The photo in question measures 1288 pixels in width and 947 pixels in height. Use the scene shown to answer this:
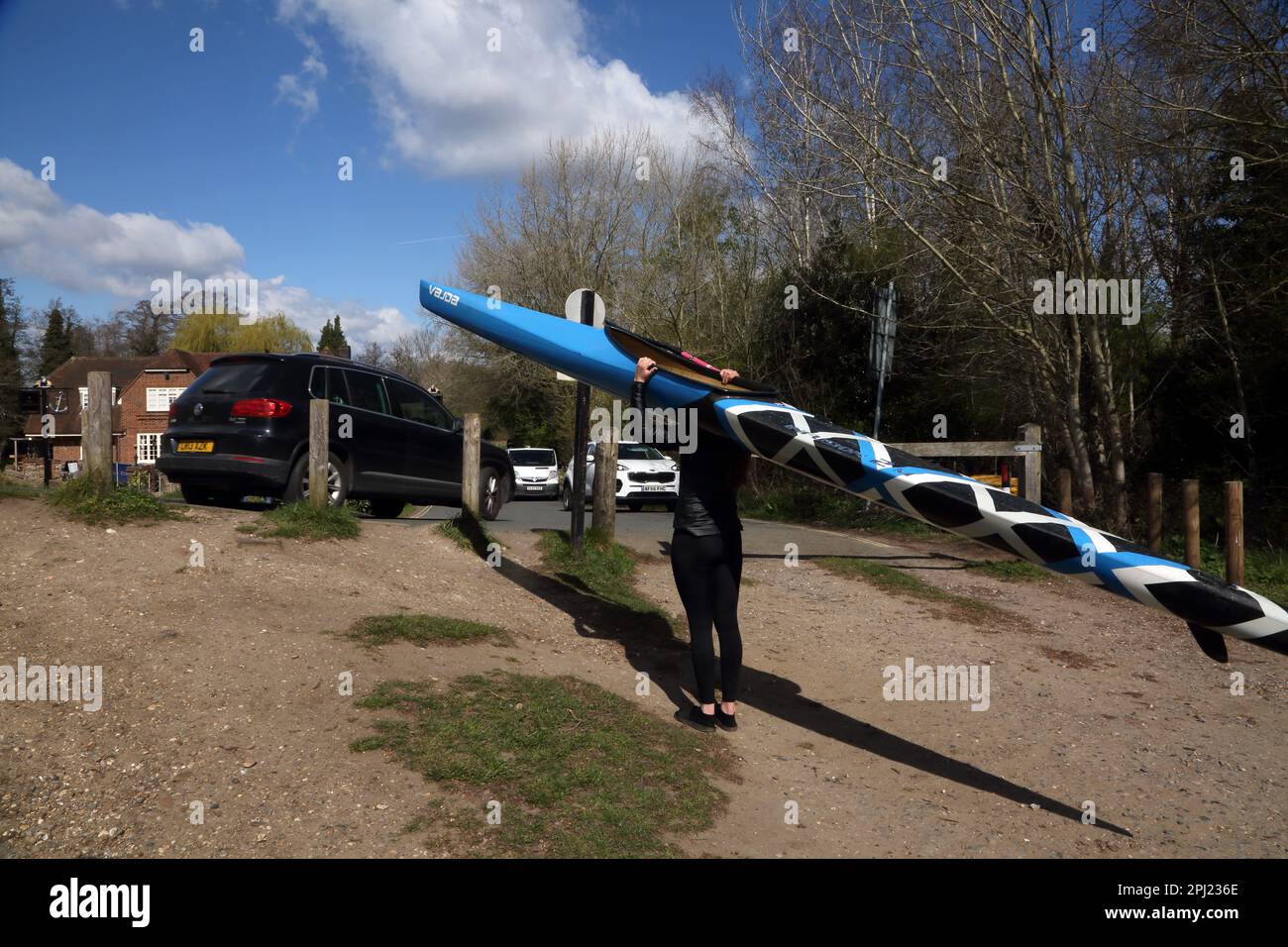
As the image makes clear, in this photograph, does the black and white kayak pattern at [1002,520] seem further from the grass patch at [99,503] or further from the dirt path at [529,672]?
the grass patch at [99,503]

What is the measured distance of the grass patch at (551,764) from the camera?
149 inches

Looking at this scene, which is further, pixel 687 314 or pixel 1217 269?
pixel 687 314

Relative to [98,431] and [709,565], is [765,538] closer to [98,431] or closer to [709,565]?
[709,565]

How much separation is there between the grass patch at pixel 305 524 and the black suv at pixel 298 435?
717mm

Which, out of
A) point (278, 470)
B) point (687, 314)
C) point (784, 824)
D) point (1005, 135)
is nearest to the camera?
point (784, 824)

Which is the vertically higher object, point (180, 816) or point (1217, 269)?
point (1217, 269)

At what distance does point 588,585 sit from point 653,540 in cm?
282

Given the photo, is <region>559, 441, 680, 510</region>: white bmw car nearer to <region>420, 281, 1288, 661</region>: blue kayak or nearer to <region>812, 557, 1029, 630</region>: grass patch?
<region>812, 557, 1029, 630</region>: grass patch

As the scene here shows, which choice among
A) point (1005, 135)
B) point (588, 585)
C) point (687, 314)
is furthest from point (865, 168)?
point (687, 314)

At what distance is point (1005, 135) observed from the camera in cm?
1299

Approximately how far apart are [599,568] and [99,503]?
481 centimetres

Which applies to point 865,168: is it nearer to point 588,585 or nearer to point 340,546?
point 588,585

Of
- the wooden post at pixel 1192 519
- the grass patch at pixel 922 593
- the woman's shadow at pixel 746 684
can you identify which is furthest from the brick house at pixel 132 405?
the wooden post at pixel 1192 519

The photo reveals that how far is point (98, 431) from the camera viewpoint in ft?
24.8
